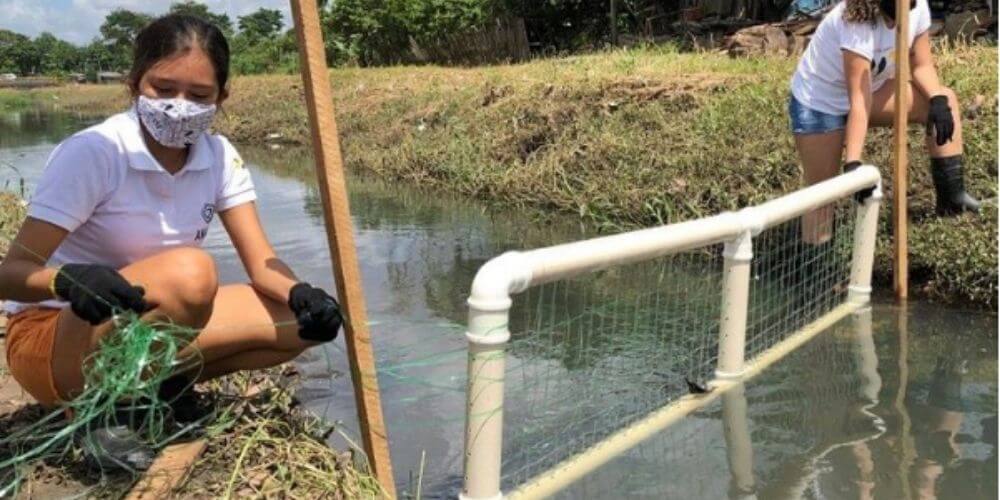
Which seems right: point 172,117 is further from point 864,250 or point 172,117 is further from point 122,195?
point 864,250

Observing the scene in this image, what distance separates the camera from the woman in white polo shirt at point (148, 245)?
2227 millimetres

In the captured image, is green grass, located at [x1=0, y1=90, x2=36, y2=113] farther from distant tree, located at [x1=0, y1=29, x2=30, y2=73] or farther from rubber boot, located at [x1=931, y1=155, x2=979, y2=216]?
rubber boot, located at [x1=931, y1=155, x2=979, y2=216]

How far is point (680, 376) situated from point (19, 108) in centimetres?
4019

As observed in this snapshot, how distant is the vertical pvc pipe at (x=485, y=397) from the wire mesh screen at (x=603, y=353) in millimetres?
441

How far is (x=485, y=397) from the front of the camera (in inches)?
87.1

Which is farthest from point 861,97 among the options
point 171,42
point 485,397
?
point 171,42

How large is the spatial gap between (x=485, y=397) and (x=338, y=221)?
55 cm

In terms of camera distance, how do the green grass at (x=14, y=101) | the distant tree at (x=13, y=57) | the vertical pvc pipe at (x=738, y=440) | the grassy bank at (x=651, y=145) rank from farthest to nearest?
the distant tree at (x=13, y=57) → the green grass at (x=14, y=101) → the grassy bank at (x=651, y=145) → the vertical pvc pipe at (x=738, y=440)

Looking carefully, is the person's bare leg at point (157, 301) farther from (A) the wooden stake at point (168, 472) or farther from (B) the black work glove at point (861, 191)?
(B) the black work glove at point (861, 191)

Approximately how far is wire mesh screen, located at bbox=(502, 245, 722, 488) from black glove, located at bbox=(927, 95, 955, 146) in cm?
136

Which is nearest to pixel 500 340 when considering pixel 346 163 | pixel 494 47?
pixel 346 163

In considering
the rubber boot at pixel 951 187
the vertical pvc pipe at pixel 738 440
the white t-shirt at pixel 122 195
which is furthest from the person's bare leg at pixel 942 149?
the white t-shirt at pixel 122 195

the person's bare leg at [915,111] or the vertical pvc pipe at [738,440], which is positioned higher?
the person's bare leg at [915,111]

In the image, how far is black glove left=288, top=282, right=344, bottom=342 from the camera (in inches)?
91.3
